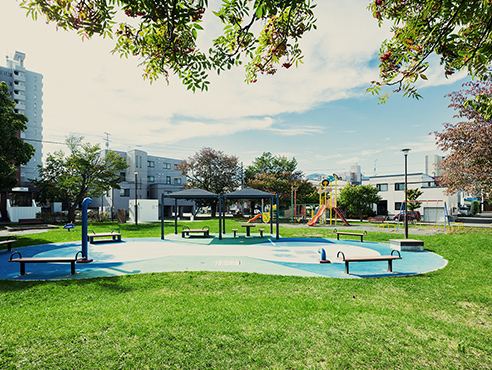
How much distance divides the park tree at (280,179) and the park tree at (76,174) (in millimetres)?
21725

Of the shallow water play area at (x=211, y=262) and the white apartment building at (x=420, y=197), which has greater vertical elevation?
the white apartment building at (x=420, y=197)

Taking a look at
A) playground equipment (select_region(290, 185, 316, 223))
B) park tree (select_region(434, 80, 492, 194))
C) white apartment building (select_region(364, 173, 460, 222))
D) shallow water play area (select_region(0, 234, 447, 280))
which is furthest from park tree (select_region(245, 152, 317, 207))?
shallow water play area (select_region(0, 234, 447, 280))

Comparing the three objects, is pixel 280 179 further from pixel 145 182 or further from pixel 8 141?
pixel 8 141

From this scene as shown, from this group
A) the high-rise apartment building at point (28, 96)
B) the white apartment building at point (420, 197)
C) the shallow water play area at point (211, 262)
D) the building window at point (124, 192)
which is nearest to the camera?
the shallow water play area at point (211, 262)

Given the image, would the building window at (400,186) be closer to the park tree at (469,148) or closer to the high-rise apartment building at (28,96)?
the park tree at (469,148)

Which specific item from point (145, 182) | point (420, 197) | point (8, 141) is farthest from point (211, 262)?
point (145, 182)

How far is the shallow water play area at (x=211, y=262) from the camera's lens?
9617 millimetres

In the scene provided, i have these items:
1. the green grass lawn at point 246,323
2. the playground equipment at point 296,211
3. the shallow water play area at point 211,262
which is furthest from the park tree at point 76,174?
the green grass lawn at point 246,323

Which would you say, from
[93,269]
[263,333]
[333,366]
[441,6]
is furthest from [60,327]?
[441,6]

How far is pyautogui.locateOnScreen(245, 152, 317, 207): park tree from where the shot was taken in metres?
44.8

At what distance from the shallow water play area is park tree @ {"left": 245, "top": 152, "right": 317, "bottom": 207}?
2751 cm

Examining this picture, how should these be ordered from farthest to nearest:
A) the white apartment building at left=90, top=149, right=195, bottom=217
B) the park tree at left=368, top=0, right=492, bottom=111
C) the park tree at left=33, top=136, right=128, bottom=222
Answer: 1. the white apartment building at left=90, top=149, right=195, bottom=217
2. the park tree at left=33, top=136, right=128, bottom=222
3. the park tree at left=368, top=0, right=492, bottom=111

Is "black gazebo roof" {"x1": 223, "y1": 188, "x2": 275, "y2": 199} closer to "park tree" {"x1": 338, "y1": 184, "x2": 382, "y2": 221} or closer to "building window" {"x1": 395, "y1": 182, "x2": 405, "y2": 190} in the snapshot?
"park tree" {"x1": 338, "y1": 184, "x2": 382, "y2": 221}

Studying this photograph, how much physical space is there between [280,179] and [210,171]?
12645 mm
